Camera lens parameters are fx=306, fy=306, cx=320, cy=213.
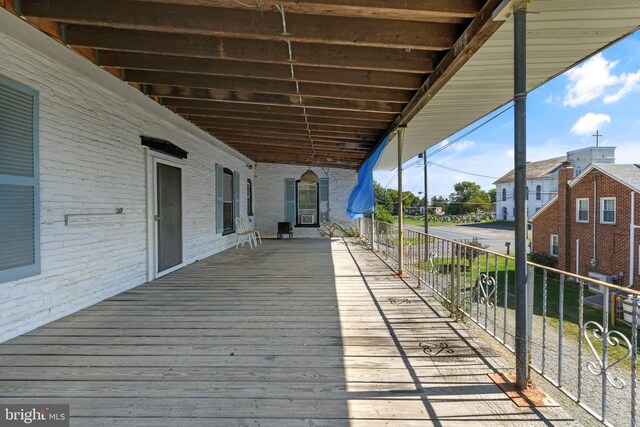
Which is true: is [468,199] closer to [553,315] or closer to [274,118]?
[553,315]

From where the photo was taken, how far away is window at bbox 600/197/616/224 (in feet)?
43.4

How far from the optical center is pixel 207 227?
6758 millimetres

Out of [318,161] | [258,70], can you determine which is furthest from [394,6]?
[318,161]

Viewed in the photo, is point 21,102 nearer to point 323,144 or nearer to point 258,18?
point 258,18

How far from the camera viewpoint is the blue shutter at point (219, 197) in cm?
724

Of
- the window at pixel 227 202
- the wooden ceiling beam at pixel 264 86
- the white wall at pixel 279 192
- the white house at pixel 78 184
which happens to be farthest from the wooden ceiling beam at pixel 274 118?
the white wall at pixel 279 192

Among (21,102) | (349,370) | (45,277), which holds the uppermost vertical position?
(21,102)

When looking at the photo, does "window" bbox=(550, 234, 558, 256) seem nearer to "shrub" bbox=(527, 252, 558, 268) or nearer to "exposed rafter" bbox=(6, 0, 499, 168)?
"shrub" bbox=(527, 252, 558, 268)

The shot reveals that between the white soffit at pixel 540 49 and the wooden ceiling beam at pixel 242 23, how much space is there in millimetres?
443

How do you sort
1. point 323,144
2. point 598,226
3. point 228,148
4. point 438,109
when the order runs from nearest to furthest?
point 438,109 → point 323,144 → point 228,148 → point 598,226

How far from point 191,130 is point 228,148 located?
6.60 ft

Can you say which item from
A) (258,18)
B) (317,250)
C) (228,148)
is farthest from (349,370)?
(228,148)

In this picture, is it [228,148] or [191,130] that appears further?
[228,148]

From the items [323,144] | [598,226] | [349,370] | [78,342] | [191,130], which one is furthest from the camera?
[598,226]
